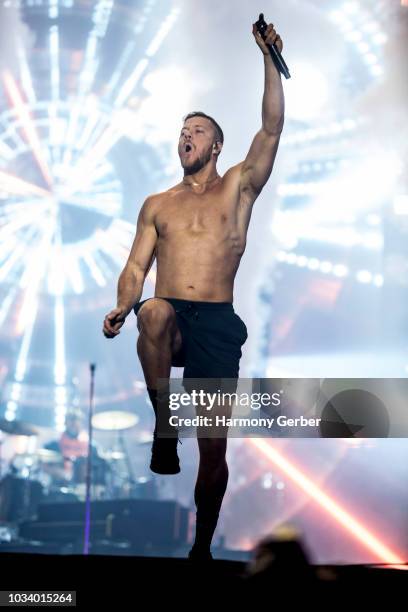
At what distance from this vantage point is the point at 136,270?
4.44 metres

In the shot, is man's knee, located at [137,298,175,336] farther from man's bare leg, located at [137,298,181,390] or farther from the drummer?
the drummer

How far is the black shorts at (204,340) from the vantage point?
13.9ft

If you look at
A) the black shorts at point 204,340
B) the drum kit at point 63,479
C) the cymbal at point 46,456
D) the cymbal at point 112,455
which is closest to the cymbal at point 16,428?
the drum kit at point 63,479

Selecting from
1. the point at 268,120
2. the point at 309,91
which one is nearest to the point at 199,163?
the point at 268,120

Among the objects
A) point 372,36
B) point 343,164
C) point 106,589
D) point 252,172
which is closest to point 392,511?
point 343,164

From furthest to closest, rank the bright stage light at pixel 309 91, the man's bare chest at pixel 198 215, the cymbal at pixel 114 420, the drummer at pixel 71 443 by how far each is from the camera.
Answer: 1. the drummer at pixel 71 443
2. the cymbal at pixel 114 420
3. the bright stage light at pixel 309 91
4. the man's bare chest at pixel 198 215

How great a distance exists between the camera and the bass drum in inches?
551

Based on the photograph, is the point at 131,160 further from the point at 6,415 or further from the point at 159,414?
the point at 159,414

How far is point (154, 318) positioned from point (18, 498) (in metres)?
11.2

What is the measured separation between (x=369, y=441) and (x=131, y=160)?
6924 millimetres

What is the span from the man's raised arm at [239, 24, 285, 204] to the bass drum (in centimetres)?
1093

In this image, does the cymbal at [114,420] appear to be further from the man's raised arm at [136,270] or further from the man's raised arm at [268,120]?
the man's raised arm at [268,120]

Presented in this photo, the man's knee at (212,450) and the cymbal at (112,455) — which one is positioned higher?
the man's knee at (212,450)

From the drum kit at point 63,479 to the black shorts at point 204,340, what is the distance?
10000mm
